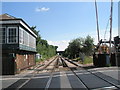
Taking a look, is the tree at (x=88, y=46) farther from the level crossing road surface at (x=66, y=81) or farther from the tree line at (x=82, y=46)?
the level crossing road surface at (x=66, y=81)

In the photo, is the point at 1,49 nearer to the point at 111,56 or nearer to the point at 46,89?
the point at 111,56

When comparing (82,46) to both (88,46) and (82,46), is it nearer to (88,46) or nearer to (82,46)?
(82,46)

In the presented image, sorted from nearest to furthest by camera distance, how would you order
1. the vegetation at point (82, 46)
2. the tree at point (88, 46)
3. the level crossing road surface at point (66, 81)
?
the level crossing road surface at point (66, 81)
the tree at point (88, 46)
the vegetation at point (82, 46)

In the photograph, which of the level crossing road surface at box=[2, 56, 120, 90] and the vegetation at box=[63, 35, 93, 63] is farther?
the vegetation at box=[63, 35, 93, 63]

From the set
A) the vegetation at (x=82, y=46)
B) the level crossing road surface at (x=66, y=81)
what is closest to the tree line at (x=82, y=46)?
the vegetation at (x=82, y=46)

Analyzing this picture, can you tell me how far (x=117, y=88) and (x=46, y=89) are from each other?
141 inches

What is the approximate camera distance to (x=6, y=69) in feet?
87.8

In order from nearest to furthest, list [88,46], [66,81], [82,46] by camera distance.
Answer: [66,81] → [88,46] → [82,46]

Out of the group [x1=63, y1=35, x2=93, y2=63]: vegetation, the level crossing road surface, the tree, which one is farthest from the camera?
[x1=63, y1=35, x2=93, y2=63]: vegetation

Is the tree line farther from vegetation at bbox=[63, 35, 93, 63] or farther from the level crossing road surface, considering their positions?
the level crossing road surface

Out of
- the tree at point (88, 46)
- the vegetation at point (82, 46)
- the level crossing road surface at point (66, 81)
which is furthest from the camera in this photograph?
the vegetation at point (82, 46)

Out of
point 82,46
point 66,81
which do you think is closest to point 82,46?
point 82,46

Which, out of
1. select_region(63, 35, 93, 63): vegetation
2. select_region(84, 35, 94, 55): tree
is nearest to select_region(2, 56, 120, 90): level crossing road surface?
select_region(63, 35, 93, 63): vegetation

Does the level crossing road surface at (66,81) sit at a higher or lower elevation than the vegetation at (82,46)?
lower
